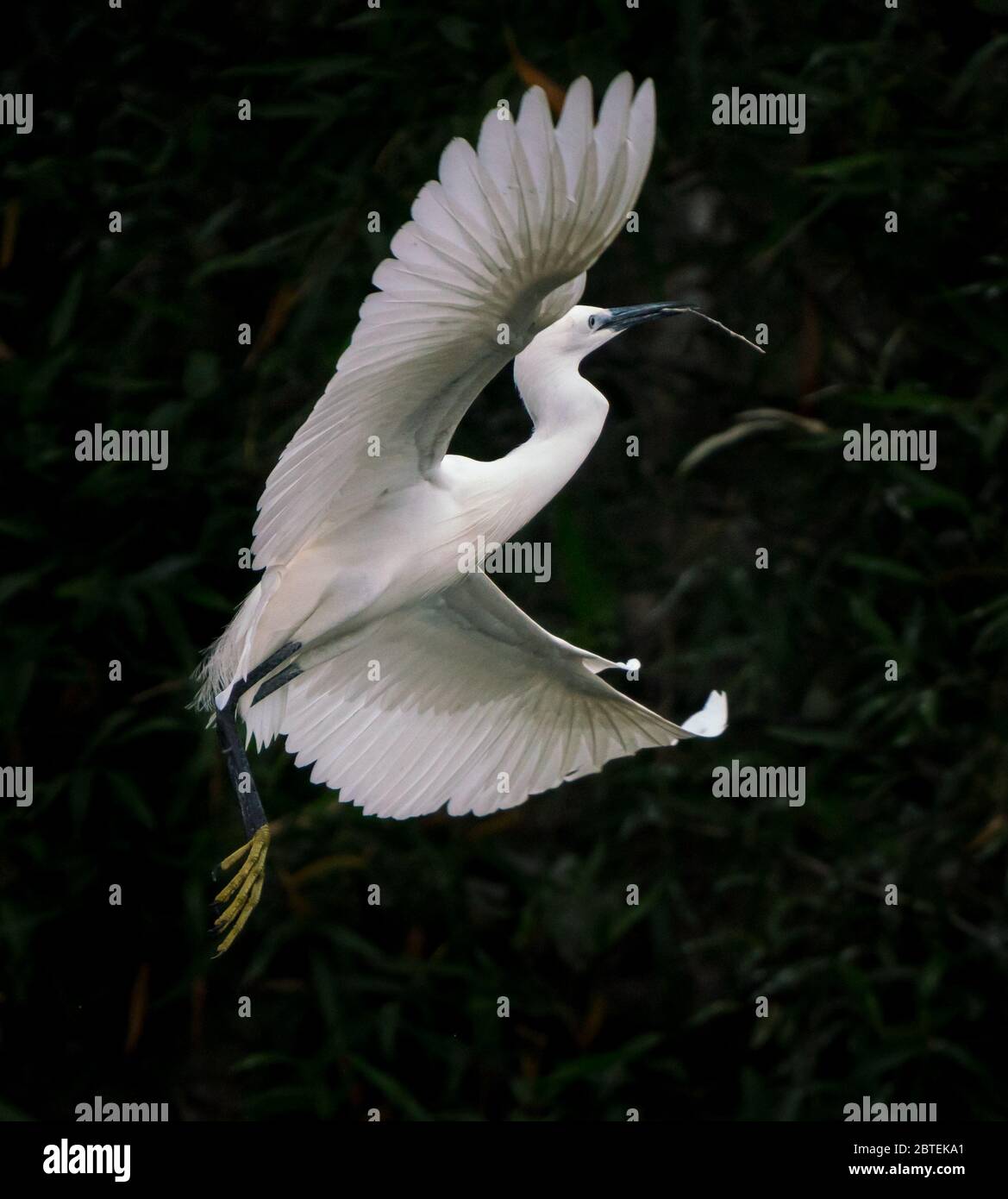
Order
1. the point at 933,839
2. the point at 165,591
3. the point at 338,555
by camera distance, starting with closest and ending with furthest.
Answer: the point at 338,555 → the point at 165,591 → the point at 933,839

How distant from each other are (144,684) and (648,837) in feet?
2.52

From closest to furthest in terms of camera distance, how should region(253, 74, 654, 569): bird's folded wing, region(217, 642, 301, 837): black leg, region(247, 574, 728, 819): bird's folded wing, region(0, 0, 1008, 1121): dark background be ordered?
region(253, 74, 654, 569): bird's folded wing < region(217, 642, 301, 837): black leg < region(247, 574, 728, 819): bird's folded wing < region(0, 0, 1008, 1121): dark background

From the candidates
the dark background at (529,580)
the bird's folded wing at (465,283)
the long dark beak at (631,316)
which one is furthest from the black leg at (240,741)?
the dark background at (529,580)

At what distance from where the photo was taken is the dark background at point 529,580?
2.64 m

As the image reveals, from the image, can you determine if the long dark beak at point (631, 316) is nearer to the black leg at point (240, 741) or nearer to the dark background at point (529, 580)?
the black leg at point (240, 741)

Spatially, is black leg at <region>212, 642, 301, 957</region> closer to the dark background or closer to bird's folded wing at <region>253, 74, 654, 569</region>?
bird's folded wing at <region>253, 74, 654, 569</region>

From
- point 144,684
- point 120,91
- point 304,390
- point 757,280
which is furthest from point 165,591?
point 757,280

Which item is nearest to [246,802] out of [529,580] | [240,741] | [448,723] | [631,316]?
[240,741]

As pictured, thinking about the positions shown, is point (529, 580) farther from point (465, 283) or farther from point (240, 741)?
point (465, 283)

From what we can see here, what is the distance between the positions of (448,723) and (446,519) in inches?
13.0

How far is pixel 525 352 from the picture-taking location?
167 centimetres

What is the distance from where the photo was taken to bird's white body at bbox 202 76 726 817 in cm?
134

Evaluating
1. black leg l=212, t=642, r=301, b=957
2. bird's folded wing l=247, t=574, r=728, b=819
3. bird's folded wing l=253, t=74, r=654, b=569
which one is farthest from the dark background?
bird's folded wing l=253, t=74, r=654, b=569

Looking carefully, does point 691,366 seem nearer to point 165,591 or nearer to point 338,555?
point 165,591
